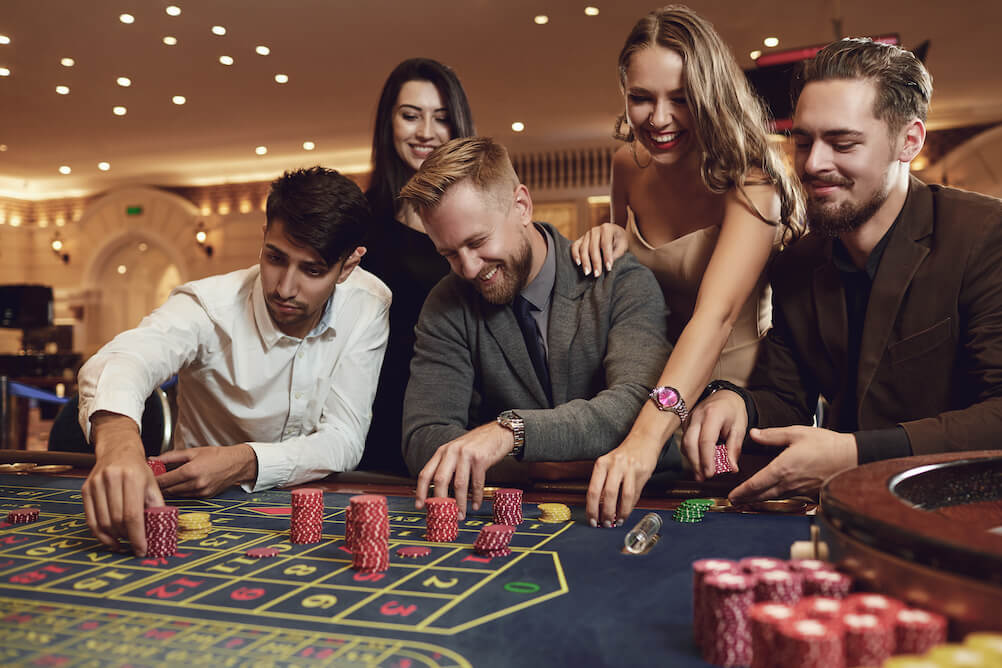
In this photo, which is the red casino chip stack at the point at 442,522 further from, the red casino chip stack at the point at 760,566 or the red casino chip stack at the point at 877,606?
the red casino chip stack at the point at 877,606

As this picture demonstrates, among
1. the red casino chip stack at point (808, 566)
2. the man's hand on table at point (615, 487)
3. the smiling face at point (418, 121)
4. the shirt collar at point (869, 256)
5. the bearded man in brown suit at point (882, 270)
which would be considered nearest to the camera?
the red casino chip stack at point (808, 566)

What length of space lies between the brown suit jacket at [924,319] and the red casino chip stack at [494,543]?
982 millimetres

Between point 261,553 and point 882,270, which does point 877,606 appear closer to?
point 261,553

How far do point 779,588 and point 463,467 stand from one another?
32.7 inches

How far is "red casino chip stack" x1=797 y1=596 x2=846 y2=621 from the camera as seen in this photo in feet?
2.67

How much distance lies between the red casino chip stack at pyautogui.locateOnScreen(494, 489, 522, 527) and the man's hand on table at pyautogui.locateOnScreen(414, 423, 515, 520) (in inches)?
3.0

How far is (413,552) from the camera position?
1308 millimetres

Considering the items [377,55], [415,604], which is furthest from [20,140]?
[415,604]

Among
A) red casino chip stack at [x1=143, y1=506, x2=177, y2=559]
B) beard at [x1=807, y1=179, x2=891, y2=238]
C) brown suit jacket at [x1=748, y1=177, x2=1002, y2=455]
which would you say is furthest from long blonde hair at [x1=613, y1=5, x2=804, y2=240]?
red casino chip stack at [x1=143, y1=506, x2=177, y2=559]

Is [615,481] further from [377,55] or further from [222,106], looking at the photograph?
[222,106]

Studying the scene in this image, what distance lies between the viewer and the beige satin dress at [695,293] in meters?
2.38

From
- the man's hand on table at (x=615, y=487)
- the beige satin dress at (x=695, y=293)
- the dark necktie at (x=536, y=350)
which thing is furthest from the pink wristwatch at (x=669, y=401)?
the beige satin dress at (x=695, y=293)

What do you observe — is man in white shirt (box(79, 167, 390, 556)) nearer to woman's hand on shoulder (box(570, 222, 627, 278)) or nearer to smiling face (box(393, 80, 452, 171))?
smiling face (box(393, 80, 452, 171))

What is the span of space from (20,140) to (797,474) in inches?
451
